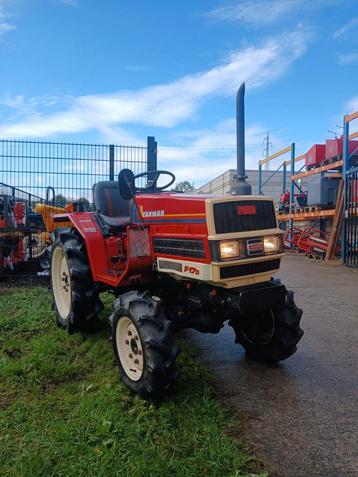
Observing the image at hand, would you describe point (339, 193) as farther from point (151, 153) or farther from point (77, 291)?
point (77, 291)

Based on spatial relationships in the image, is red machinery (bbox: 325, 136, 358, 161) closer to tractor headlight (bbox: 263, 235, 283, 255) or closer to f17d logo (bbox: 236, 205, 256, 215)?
tractor headlight (bbox: 263, 235, 283, 255)

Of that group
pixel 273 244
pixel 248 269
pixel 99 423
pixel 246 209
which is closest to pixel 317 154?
pixel 273 244

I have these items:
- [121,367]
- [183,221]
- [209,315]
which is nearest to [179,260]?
[183,221]

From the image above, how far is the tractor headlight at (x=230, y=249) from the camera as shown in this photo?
285cm

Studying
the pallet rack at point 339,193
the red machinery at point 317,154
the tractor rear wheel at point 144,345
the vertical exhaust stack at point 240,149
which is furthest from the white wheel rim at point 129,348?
the red machinery at point 317,154

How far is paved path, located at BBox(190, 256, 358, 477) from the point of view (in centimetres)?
231

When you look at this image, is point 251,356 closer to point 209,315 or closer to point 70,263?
point 209,315

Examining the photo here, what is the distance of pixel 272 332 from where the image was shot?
353 cm

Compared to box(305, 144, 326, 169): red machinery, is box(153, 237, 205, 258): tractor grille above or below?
below

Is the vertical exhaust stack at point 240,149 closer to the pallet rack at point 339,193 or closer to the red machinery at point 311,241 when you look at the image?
the pallet rack at point 339,193

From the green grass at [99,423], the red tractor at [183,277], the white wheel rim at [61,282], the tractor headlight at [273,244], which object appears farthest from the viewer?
the white wheel rim at [61,282]

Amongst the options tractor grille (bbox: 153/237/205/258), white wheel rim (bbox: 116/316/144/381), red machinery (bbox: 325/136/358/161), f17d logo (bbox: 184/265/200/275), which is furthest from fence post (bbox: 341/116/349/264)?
white wheel rim (bbox: 116/316/144/381)

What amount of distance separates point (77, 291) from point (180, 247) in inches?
57.4

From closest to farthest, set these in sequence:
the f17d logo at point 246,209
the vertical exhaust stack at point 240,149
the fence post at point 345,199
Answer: the f17d logo at point 246,209
the vertical exhaust stack at point 240,149
the fence post at point 345,199
